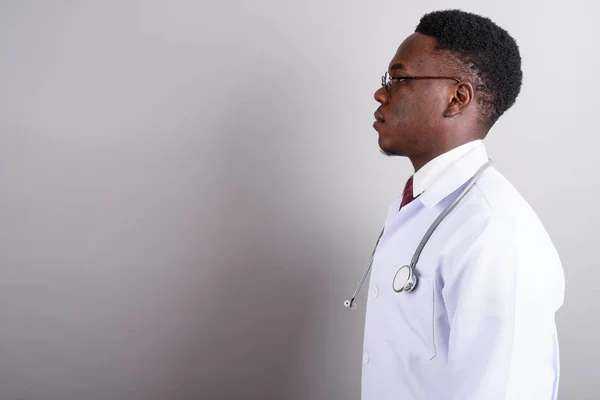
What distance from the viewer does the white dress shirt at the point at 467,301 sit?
0.75 meters

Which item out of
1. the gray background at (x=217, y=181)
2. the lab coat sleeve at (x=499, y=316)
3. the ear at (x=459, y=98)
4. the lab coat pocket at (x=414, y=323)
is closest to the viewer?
the lab coat sleeve at (x=499, y=316)

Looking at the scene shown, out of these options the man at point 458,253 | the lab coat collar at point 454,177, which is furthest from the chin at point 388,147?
the lab coat collar at point 454,177

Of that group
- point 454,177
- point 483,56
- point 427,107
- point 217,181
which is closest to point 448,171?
point 454,177

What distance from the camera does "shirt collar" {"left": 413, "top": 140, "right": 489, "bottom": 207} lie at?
0.94 metres

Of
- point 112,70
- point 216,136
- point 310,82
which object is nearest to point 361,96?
point 310,82

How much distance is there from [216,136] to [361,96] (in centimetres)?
44

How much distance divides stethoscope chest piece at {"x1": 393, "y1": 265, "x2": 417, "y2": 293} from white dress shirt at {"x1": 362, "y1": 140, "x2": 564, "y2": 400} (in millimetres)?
15

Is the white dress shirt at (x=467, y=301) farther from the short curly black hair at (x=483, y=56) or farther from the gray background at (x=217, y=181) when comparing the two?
the gray background at (x=217, y=181)

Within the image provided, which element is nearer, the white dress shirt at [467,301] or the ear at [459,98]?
the white dress shirt at [467,301]

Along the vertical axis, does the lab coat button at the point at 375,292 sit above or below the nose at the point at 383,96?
below

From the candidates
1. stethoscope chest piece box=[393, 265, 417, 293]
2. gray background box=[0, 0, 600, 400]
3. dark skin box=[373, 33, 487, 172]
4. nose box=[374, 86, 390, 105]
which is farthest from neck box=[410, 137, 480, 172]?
gray background box=[0, 0, 600, 400]

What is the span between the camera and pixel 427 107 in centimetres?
98

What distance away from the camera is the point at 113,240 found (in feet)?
4.45

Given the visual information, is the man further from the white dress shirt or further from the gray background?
the gray background
